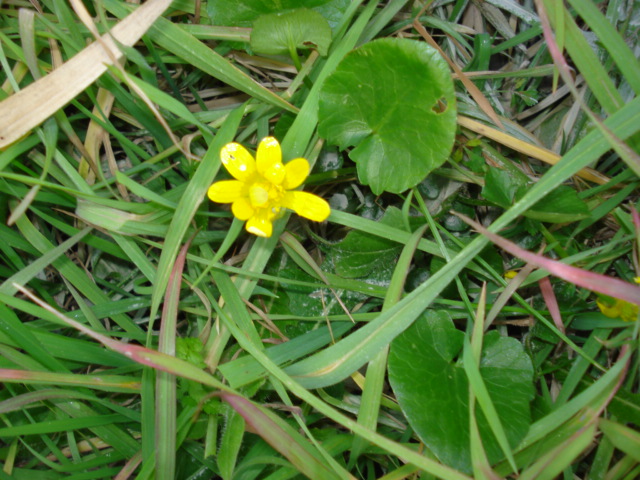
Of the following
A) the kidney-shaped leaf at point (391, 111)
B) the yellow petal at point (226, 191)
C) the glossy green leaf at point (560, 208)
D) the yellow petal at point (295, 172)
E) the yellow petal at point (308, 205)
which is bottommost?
the glossy green leaf at point (560, 208)

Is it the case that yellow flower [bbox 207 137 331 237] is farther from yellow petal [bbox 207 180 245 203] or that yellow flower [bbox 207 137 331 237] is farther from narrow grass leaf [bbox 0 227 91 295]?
narrow grass leaf [bbox 0 227 91 295]

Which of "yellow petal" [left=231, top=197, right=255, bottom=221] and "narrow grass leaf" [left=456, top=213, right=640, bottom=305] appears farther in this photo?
"yellow petal" [left=231, top=197, right=255, bottom=221]

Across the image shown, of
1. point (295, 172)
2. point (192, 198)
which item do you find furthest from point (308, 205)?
Result: point (192, 198)

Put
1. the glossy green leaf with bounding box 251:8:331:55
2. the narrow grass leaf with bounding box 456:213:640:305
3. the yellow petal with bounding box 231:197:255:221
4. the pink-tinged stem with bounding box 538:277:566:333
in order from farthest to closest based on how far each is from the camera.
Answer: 1. the pink-tinged stem with bounding box 538:277:566:333
2. the glossy green leaf with bounding box 251:8:331:55
3. the yellow petal with bounding box 231:197:255:221
4. the narrow grass leaf with bounding box 456:213:640:305

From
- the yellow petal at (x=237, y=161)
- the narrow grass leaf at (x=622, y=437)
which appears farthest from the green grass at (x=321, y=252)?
the yellow petal at (x=237, y=161)

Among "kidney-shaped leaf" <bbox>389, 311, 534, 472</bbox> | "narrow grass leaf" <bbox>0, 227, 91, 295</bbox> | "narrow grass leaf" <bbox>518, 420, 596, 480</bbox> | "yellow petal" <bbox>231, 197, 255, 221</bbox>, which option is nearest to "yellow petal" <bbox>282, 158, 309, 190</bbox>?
"yellow petal" <bbox>231, 197, 255, 221</bbox>

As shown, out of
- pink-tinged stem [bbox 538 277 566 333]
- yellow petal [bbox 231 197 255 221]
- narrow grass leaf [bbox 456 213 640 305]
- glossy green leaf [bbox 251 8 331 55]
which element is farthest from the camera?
pink-tinged stem [bbox 538 277 566 333]

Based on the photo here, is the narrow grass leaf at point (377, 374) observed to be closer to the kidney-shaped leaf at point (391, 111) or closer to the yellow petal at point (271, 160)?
the kidney-shaped leaf at point (391, 111)

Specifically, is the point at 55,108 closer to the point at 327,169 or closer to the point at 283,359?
the point at 327,169
